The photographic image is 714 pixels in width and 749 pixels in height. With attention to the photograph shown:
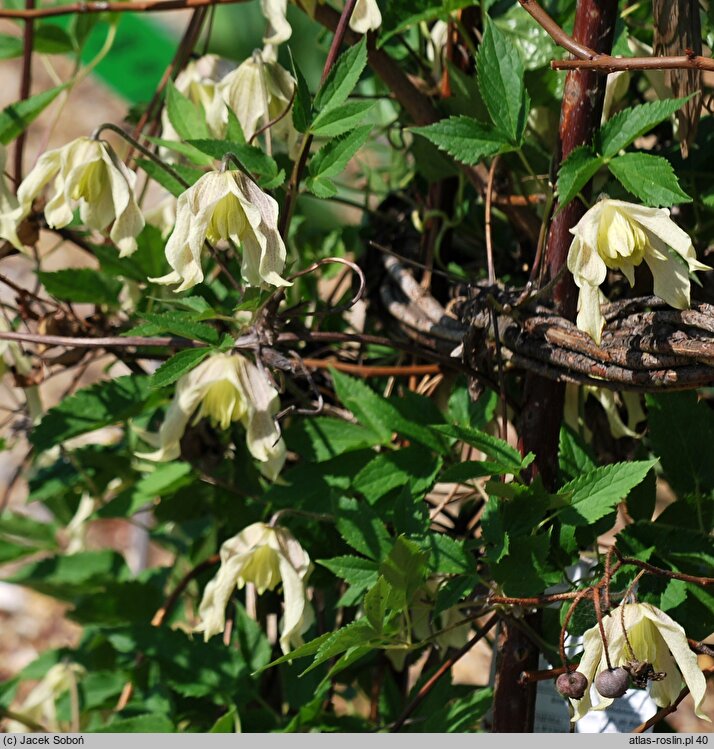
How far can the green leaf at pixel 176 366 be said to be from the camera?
26.7 inches

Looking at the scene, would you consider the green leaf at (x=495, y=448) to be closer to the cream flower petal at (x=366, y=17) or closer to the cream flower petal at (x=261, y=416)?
the cream flower petal at (x=261, y=416)

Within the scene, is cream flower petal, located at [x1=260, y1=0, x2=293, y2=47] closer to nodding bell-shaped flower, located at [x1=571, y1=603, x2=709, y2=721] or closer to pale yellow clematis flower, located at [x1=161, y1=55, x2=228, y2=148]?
pale yellow clematis flower, located at [x1=161, y1=55, x2=228, y2=148]

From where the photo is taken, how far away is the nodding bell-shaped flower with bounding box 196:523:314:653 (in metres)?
0.79

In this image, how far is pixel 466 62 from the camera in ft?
3.16

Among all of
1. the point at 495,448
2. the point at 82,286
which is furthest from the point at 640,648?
the point at 82,286

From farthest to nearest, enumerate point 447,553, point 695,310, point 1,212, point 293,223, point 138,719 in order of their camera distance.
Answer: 1. point 293,223
2. point 138,719
3. point 1,212
4. point 447,553
5. point 695,310

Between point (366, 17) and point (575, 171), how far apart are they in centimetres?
22

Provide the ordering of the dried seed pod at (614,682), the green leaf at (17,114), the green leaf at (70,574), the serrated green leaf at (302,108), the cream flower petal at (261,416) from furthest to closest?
the green leaf at (70,574) < the green leaf at (17,114) < the cream flower petal at (261,416) < the serrated green leaf at (302,108) < the dried seed pod at (614,682)

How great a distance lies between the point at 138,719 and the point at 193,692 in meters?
0.07

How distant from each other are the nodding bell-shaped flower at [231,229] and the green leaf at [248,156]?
0.04m

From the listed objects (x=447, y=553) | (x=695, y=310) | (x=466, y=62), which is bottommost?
(x=447, y=553)

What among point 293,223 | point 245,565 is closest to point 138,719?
point 245,565

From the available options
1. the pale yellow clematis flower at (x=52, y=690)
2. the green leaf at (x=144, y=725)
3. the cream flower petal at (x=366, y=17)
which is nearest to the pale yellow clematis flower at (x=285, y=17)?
the cream flower petal at (x=366, y=17)
